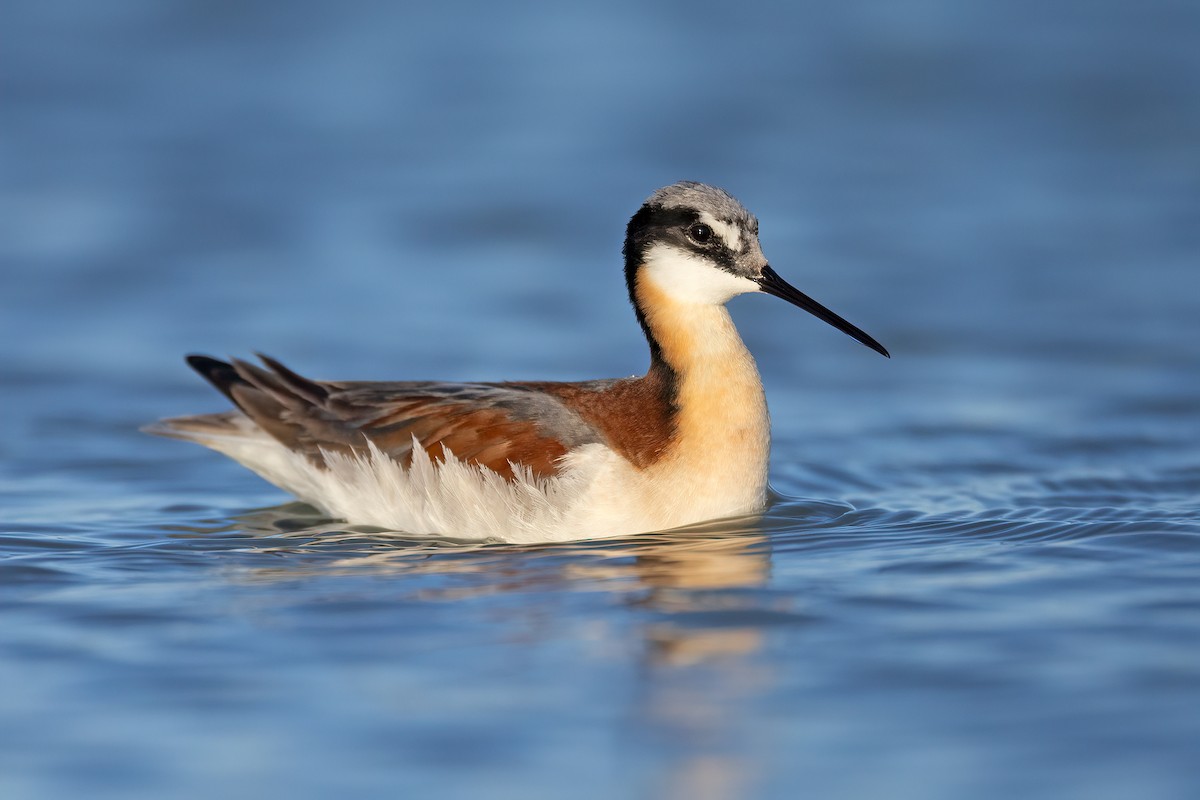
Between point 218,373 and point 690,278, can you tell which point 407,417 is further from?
point 690,278

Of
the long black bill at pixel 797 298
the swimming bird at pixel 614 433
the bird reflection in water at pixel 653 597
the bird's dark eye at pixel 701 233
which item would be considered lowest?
the bird reflection in water at pixel 653 597

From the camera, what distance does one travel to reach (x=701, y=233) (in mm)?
9648

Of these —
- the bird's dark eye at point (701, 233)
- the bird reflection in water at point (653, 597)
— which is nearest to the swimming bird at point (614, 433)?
the bird's dark eye at point (701, 233)

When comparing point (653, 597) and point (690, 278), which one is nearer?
point (653, 597)

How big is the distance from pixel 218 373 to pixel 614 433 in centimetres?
277

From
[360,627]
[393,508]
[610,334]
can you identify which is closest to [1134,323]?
[610,334]

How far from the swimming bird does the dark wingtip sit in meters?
0.67

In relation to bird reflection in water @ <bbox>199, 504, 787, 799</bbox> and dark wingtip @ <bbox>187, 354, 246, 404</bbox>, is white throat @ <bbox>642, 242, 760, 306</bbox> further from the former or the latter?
dark wingtip @ <bbox>187, 354, 246, 404</bbox>

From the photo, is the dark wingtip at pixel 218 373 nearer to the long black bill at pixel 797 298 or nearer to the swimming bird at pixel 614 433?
the swimming bird at pixel 614 433

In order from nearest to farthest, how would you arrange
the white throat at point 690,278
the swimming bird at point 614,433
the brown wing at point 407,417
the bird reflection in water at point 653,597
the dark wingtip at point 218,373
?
1. the bird reflection in water at point 653,597
2. the swimming bird at point 614,433
3. the brown wing at point 407,417
4. the white throat at point 690,278
5. the dark wingtip at point 218,373

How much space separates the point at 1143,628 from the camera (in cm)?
757

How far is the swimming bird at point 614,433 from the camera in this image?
9328 mm

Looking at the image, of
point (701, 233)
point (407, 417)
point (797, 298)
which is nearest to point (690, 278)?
point (701, 233)

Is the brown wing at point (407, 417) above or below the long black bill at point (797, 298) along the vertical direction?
below
